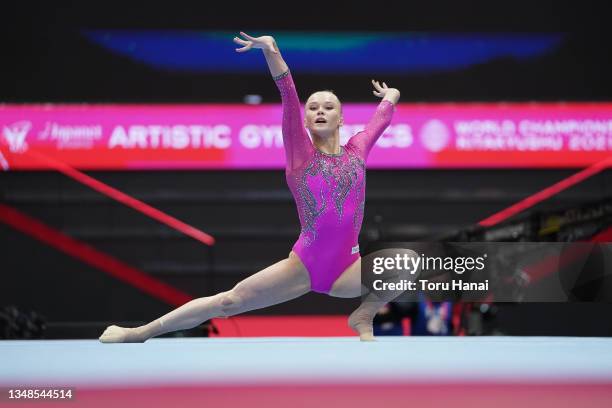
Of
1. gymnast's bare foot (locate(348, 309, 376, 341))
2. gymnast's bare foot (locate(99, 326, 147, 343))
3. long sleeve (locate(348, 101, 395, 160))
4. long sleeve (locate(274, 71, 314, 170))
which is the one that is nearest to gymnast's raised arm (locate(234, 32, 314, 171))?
long sleeve (locate(274, 71, 314, 170))

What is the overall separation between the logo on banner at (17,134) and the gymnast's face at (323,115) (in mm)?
4989

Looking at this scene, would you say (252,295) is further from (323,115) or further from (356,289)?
(323,115)

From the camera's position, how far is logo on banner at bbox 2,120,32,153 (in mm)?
7109

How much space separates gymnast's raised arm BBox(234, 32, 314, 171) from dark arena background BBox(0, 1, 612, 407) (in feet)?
12.3

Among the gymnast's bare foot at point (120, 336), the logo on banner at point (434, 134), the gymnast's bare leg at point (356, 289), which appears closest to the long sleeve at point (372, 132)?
the gymnast's bare leg at point (356, 289)

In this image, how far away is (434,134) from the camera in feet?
23.7

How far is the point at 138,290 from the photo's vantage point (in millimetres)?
7211

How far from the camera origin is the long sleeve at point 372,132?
304cm

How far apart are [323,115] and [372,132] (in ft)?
0.98

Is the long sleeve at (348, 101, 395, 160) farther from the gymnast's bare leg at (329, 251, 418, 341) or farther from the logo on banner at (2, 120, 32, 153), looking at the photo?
the logo on banner at (2, 120, 32, 153)

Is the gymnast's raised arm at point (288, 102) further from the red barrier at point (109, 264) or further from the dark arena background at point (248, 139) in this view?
the red barrier at point (109, 264)

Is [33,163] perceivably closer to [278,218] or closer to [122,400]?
[278,218]

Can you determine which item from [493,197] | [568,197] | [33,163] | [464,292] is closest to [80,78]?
[33,163]

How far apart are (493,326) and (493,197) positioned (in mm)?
1430
